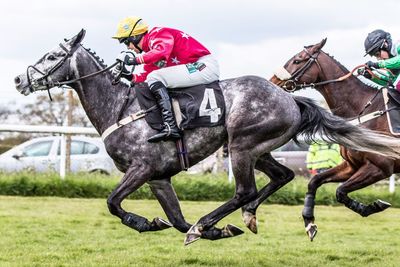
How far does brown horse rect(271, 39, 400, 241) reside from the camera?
25.7ft

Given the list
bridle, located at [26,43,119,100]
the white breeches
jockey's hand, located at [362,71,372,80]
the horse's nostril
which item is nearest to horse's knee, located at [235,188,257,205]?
the white breeches

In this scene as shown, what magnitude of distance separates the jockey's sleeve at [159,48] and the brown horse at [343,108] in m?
1.97

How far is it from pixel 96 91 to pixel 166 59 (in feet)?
2.47

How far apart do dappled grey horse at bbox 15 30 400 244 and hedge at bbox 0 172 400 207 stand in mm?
5989

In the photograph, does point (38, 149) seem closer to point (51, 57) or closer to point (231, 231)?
point (51, 57)

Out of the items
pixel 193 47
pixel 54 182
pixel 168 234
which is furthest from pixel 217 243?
pixel 54 182

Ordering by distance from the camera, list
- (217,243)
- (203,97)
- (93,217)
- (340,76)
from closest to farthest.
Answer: (203,97) → (340,76) → (217,243) → (93,217)

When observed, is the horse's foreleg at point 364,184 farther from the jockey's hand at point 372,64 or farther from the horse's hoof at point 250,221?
the horse's hoof at point 250,221

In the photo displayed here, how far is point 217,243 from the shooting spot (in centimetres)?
899

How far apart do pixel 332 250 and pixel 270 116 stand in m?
2.16

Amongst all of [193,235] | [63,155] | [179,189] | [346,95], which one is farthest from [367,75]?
[63,155]

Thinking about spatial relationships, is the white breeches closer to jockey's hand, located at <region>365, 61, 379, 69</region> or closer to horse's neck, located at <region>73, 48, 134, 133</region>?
horse's neck, located at <region>73, 48, 134, 133</region>

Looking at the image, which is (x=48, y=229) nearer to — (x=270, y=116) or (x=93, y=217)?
(x=93, y=217)

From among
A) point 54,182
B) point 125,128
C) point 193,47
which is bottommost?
point 54,182
